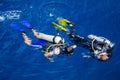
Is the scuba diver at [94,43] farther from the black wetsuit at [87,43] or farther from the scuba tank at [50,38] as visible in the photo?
the scuba tank at [50,38]

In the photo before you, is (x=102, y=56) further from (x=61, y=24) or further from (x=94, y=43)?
(x=61, y=24)

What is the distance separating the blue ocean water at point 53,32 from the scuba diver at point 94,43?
0.17 feet

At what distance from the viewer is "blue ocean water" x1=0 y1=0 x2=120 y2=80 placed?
85.3 inches

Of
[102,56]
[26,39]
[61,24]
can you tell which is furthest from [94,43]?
[26,39]

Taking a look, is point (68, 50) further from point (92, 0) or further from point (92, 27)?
point (92, 0)

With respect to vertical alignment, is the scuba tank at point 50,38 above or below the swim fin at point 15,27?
below

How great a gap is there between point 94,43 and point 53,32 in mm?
366

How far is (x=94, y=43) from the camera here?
7.47 feet

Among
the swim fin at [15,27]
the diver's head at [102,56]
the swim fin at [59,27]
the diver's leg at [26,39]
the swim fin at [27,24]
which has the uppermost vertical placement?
the swim fin at [59,27]

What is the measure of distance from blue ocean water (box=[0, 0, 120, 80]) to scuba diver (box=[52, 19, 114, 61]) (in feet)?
0.17

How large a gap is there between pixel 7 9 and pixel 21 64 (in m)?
0.53

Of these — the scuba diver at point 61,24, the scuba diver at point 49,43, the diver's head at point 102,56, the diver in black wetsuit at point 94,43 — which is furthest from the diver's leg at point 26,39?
the diver's head at point 102,56

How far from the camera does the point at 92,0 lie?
229cm

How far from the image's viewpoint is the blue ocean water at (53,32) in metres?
2.17
